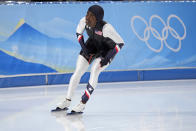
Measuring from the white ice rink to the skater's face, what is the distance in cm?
123

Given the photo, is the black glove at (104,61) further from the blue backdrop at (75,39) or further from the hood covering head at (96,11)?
the blue backdrop at (75,39)

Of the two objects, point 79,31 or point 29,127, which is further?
point 79,31

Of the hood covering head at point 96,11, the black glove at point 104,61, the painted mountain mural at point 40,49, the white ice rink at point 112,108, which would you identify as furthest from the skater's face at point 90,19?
the painted mountain mural at point 40,49

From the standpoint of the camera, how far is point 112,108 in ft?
19.2

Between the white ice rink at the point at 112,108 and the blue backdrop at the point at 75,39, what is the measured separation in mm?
499

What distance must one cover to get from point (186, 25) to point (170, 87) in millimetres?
1801

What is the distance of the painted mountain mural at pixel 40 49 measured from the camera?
8.36m

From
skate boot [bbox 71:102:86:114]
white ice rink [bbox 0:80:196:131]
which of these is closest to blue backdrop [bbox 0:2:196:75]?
white ice rink [bbox 0:80:196:131]

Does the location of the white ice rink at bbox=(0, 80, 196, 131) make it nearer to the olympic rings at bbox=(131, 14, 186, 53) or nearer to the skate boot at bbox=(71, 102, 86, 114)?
→ the skate boot at bbox=(71, 102, 86, 114)

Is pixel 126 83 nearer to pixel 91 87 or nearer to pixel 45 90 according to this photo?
pixel 45 90

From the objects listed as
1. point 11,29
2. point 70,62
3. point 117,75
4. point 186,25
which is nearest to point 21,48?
point 11,29

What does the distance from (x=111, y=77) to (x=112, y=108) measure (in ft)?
10.6

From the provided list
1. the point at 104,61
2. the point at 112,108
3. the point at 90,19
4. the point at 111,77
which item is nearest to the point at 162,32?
the point at 111,77

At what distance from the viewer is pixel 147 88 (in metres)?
7.98
